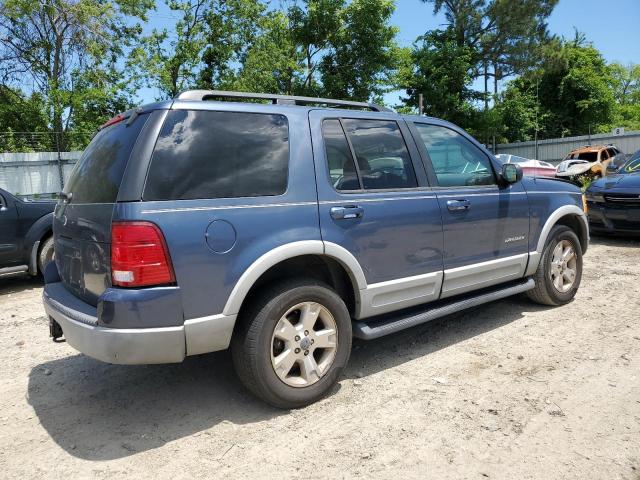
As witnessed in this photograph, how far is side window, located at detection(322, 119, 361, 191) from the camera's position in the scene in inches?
137

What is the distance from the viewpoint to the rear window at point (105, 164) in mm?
2934

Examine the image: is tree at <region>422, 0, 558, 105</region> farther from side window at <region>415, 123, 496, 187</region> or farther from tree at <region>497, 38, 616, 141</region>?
side window at <region>415, 123, 496, 187</region>

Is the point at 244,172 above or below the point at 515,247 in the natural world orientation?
above

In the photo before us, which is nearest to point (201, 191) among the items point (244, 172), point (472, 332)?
point (244, 172)

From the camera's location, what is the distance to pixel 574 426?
2938mm

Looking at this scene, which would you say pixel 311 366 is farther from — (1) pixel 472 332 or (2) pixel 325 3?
(2) pixel 325 3

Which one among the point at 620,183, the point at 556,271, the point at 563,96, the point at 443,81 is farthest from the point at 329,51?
the point at 563,96

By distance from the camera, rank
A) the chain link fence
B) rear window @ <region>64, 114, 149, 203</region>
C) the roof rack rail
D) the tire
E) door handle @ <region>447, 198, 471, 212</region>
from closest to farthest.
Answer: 1. rear window @ <region>64, 114, 149, 203</region>
2. the roof rack rail
3. door handle @ <region>447, 198, 471, 212</region>
4. the tire
5. the chain link fence

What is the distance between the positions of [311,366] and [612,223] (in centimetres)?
731

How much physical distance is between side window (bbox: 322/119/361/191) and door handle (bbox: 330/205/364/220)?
0.51ft

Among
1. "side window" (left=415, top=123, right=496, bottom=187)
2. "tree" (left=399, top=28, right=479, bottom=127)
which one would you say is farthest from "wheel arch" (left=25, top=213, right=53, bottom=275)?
"tree" (left=399, top=28, right=479, bottom=127)

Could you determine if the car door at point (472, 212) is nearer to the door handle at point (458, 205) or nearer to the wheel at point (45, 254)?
the door handle at point (458, 205)

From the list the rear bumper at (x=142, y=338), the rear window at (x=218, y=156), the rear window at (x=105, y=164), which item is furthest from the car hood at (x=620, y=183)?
the rear window at (x=105, y=164)

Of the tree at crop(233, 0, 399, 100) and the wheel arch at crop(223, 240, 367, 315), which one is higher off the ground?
the tree at crop(233, 0, 399, 100)
